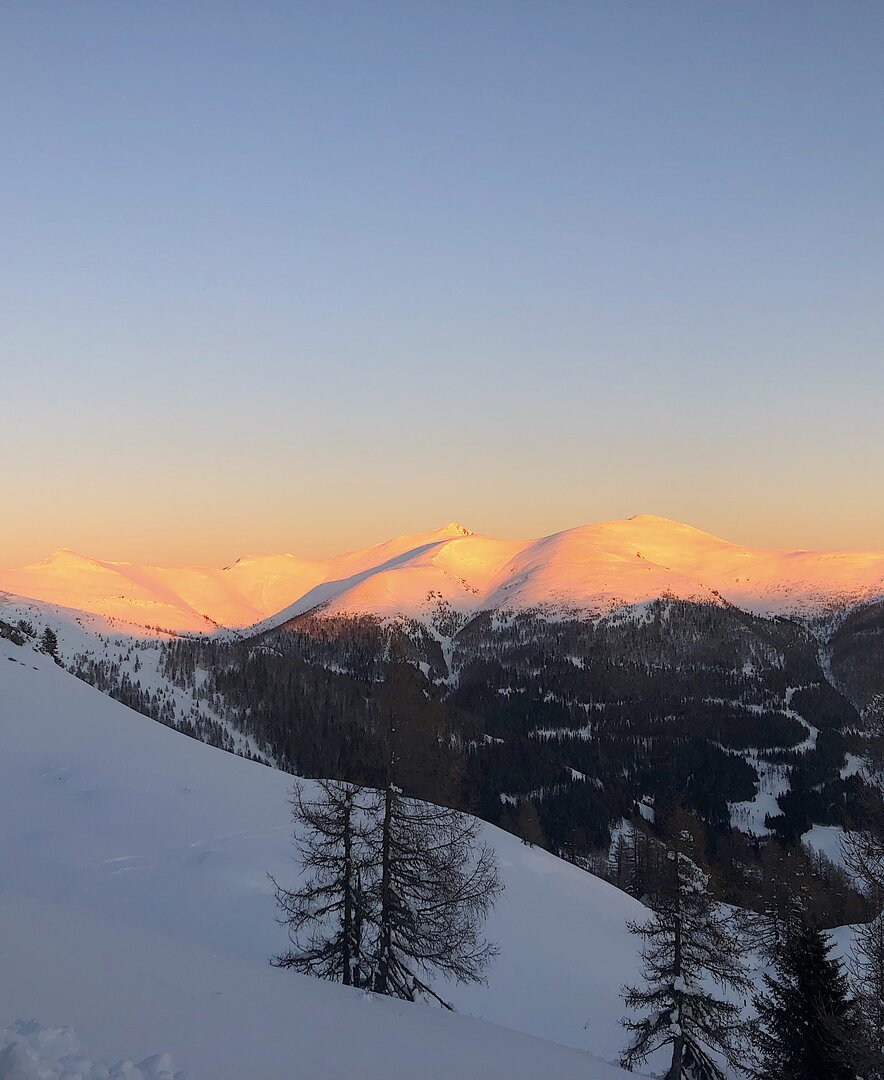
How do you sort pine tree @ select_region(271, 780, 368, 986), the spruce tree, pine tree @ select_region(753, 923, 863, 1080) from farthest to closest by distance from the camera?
pine tree @ select_region(753, 923, 863, 1080)
pine tree @ select_region(271, 780, 368, 986)
the spruce tree

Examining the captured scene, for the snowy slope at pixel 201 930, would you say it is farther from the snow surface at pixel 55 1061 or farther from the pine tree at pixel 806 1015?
the pine tree at pixel 806 1015

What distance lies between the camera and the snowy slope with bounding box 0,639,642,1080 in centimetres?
1004

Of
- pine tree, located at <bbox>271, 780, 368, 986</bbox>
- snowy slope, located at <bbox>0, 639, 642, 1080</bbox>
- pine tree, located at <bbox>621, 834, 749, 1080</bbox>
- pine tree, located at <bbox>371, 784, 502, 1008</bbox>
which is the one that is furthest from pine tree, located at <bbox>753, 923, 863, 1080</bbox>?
pine tree, located at <bbox>271, 780, 368, 986</bbox>

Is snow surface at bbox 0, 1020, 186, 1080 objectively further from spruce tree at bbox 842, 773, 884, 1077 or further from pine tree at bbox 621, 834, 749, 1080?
pine tree at bbox 621, 834, 749, 1080

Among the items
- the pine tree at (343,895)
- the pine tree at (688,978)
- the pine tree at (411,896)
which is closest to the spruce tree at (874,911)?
the pine tree at (688,978)

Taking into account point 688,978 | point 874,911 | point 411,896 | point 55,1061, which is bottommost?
point 688,978

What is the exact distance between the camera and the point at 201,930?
71.6ft

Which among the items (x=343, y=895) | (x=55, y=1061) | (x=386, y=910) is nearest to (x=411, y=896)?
(x=386, y=910)

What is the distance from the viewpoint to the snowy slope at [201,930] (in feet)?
32.9

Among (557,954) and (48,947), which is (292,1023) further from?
(557,954)

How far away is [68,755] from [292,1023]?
2885 centimetres

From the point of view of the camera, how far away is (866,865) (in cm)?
1630

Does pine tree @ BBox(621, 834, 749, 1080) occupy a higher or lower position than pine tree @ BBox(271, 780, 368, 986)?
lower

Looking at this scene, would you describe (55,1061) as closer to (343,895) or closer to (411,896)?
(343,895)
